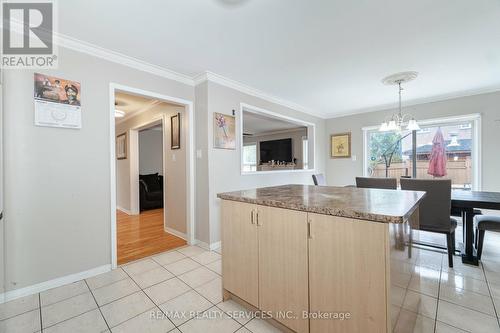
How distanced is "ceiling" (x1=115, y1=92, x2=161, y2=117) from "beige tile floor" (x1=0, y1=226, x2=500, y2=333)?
269 centimetres

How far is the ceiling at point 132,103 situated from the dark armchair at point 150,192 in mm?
1823

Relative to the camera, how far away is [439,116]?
13.2 ft

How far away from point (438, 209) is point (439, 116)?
2622 mm

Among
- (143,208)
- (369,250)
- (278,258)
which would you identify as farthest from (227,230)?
(143,208)

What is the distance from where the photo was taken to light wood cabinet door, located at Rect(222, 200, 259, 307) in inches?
61.7

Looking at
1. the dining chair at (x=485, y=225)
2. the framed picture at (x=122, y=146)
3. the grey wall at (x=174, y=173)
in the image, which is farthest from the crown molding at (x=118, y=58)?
the dining chair at (x=485, y=225)

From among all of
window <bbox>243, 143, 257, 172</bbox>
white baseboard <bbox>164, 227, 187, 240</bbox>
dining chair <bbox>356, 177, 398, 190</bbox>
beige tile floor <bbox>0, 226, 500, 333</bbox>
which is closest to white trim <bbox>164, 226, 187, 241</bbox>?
white baseboard <bbox>164, 227, 187, 240</bbox>

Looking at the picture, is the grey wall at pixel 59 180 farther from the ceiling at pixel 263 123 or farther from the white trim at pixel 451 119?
the white trim at pixel 451 119

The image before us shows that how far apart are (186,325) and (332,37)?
273cm

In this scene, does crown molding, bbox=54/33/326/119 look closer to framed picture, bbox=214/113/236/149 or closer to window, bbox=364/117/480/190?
framed picture, bbox=214/113/236/149

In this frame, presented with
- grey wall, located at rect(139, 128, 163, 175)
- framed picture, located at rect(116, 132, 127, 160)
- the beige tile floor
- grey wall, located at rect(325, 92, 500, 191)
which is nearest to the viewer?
the beige tile floor

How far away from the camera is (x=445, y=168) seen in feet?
13.5

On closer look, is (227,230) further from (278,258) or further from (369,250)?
(369,250)

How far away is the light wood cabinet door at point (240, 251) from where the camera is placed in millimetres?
1568
